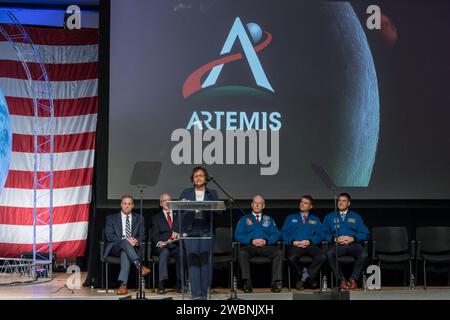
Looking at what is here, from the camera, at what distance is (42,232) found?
10.7 meters

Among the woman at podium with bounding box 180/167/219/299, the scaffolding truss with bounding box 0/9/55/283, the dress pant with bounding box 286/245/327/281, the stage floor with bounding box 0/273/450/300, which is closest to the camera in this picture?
the woman at podium with bounding box 180/167/219/299

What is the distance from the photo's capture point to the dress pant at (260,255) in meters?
8.96

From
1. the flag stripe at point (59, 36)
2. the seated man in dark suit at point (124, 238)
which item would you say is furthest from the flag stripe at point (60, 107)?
the seated man in dark suit at point (124, 238)

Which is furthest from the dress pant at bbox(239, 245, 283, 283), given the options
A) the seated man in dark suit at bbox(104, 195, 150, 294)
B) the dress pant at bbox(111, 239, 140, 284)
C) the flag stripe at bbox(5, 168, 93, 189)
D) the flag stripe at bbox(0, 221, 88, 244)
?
the flag stripe at bbox(5, 168, 93, 189)

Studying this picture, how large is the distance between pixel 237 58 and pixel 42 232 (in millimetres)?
3960

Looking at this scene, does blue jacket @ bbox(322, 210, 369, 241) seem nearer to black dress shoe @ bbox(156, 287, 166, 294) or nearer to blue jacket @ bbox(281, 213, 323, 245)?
blue jacket @ bbox(281, 213, 323, 245)

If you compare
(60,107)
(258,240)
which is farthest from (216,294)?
(60,107)

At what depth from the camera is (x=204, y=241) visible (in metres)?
7.55

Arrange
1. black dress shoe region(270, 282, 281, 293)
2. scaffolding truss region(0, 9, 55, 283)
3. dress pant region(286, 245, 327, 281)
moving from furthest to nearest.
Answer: scaffolding truss region(0, 9, 55, 283), dress pant region(286, 245, 327, 281), black dress shoe region(270, 282, 281, 293)

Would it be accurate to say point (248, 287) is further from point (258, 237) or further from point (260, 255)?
point (258, 237)

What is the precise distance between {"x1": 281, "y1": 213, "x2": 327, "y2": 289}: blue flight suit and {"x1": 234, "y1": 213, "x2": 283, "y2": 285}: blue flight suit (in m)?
0.16

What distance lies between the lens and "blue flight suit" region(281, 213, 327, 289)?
9.05 m

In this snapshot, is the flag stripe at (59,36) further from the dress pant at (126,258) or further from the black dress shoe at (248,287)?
the black dress shoe at (248,287)
